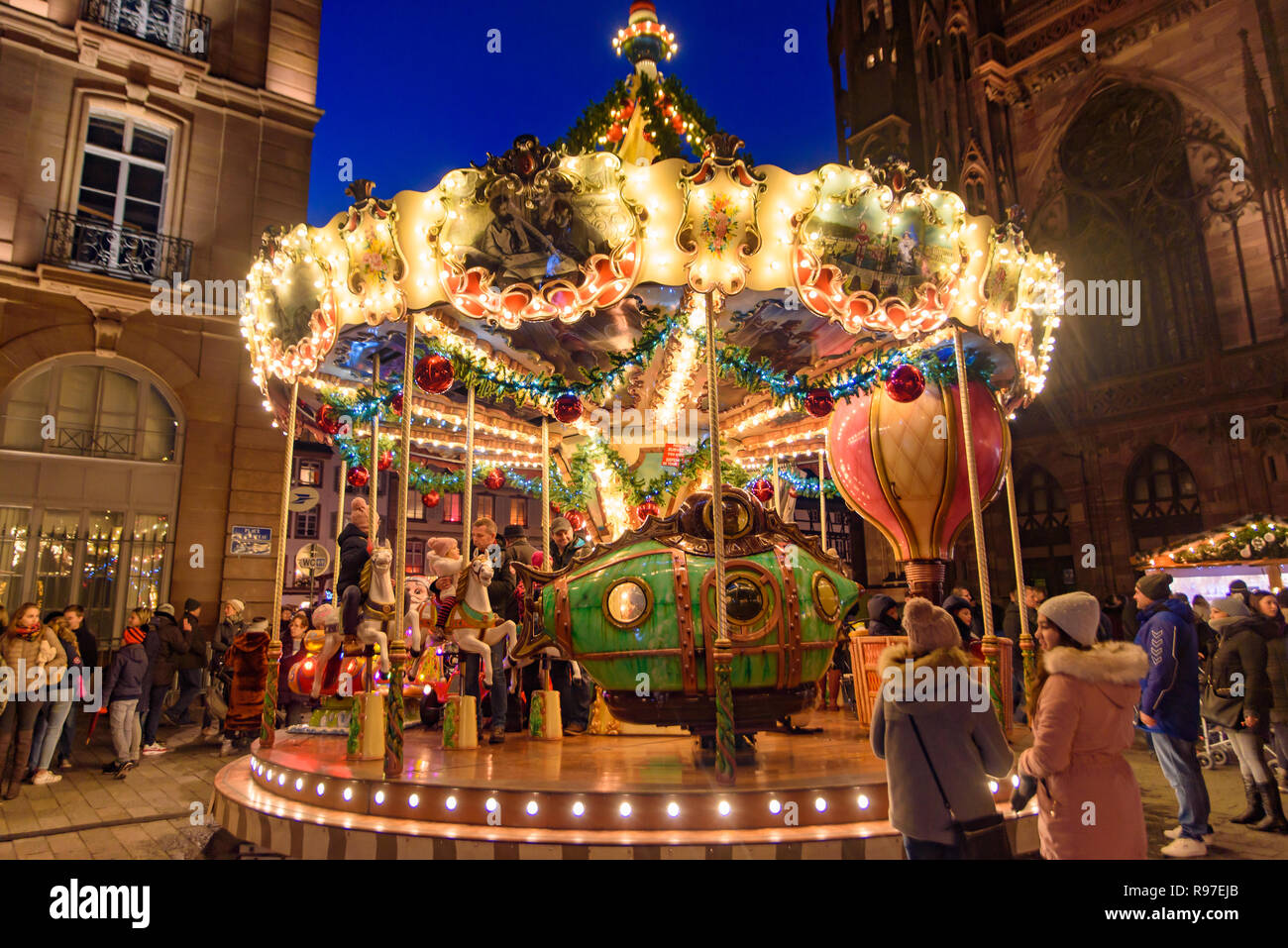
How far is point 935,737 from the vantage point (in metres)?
3.25

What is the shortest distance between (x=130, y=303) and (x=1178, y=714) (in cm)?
1546

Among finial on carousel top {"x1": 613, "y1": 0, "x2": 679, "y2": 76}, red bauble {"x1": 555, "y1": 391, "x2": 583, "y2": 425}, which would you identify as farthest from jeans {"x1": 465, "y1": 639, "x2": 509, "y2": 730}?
finial on carousel top {"x1": 613, "y1": 0, "x2": 679, "y2": 76}

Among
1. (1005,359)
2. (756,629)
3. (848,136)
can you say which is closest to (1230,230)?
(848,136)

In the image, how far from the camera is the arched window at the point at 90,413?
505 inches

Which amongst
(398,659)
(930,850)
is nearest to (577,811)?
(398,659)

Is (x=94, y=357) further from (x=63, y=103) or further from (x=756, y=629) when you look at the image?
(x=756, y=629)

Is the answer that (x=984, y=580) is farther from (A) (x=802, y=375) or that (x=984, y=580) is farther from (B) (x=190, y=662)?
(B) (x=190, y=662)

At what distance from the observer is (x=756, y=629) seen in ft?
18.4

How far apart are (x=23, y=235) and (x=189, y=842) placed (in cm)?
1178

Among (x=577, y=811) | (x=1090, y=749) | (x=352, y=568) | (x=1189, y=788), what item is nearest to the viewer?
(x=1090, y=749)

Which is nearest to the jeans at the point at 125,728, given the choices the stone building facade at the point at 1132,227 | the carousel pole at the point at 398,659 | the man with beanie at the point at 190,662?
the man with beanie at the point at 190,662

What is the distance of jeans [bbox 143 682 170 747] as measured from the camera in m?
9.89

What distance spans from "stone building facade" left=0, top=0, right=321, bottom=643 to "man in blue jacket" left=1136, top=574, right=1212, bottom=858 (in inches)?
535

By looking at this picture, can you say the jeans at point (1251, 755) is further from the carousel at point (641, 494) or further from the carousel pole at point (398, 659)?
the carousel pole at point (398, 659)
